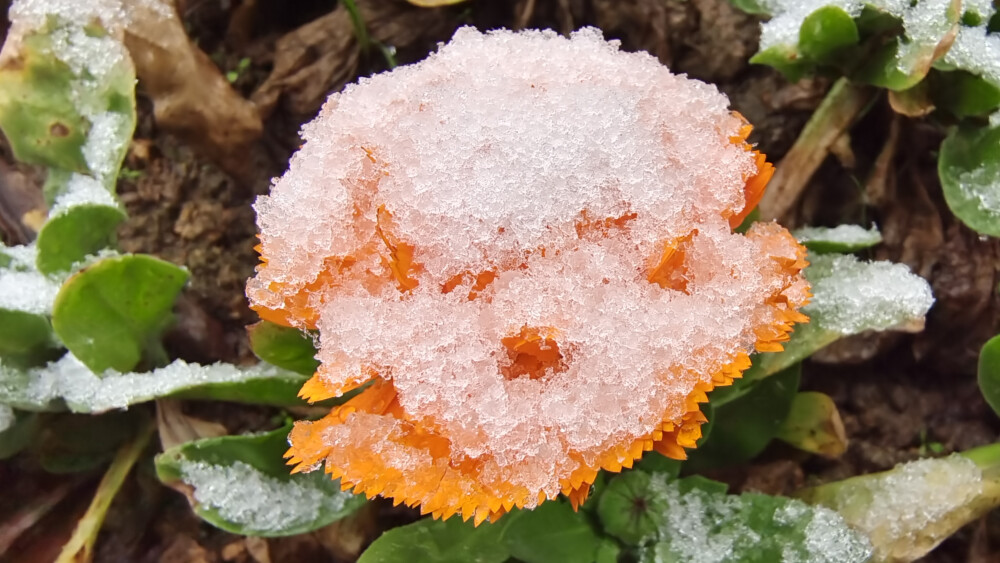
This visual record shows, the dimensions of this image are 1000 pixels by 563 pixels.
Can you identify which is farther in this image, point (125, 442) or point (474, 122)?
point (125, 442)

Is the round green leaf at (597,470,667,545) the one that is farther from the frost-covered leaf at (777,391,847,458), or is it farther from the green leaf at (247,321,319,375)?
the green leaf at (247,321,319,375)

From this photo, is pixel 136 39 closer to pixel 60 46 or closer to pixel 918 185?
pixel 60 46

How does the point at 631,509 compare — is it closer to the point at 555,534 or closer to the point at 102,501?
the point at 555,534

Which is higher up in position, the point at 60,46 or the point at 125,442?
the point at 60,46

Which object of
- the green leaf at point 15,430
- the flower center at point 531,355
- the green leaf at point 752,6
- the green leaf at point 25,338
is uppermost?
the green leaf at point 752,6

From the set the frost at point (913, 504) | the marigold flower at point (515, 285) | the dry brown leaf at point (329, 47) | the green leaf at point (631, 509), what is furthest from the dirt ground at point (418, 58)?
the marigold flower at point (515, 285)

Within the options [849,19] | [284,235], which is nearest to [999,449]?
[849,19]

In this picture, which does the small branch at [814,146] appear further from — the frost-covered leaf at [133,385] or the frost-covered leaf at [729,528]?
the frost-covered leaf at [133,385]

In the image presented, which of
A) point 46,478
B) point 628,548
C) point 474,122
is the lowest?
point 46,478
